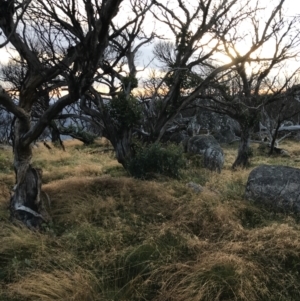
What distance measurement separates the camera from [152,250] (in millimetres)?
4156

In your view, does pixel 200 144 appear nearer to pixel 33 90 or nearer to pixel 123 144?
pixel 123 144

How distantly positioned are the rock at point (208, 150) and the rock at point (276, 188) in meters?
5.21

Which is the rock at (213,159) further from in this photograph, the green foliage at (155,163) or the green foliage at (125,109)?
the green foliage at (125,109)

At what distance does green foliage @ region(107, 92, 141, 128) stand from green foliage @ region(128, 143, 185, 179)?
0.92m

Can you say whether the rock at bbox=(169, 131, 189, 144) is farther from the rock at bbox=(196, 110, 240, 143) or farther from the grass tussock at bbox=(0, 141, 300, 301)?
the grass tussock at bbox=(0, 141, 300, 301)

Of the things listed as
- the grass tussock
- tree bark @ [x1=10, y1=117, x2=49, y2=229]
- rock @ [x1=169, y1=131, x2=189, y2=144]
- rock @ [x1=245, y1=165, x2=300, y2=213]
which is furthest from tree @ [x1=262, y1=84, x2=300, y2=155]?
tree bark @ [x1=10, y1=117, x2=49, y2=229]

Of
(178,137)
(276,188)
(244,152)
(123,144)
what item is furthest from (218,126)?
(276,188)

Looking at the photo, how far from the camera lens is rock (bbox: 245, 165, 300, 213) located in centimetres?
585

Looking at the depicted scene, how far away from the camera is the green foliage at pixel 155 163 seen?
8375 millimetres

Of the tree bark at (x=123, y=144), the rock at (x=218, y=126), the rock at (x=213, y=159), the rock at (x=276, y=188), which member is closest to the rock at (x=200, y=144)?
the rock at (x=213, y=159)

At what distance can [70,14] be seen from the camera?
435 cm

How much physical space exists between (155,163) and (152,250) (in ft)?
14.3

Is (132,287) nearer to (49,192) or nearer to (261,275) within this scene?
(261,275)

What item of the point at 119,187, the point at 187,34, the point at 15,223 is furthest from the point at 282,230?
the point at 187,34
